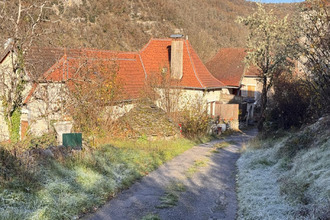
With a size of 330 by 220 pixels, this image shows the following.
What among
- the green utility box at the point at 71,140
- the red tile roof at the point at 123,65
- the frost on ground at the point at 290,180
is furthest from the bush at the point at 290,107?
the green utility box at the point at 71,140

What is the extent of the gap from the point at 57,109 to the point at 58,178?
7.70 metres

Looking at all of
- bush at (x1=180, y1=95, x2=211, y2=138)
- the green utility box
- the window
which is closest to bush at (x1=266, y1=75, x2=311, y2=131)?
bush at (x1=180, y1=95, x2=211, y2=138)

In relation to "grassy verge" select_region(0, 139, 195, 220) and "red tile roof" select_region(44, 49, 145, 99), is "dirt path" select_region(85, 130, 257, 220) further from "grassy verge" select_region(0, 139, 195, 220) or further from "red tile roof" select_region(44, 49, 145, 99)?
"red tile roof" select_region(44, 49, 145, 99)

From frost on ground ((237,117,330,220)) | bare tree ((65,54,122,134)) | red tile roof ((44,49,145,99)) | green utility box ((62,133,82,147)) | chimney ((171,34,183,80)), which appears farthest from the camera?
chimney ((171,34,183,80))

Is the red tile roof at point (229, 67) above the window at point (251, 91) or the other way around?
above

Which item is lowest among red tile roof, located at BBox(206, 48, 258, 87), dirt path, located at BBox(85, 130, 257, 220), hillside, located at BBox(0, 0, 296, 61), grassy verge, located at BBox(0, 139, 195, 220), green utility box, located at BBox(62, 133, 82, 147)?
dirt path, located at BBox(85, 130, 257, 220)

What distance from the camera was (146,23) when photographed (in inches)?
2365

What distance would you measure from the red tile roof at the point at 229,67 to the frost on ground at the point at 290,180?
22.4 m

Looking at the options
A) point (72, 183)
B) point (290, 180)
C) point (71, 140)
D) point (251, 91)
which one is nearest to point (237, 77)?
point (251, 91)

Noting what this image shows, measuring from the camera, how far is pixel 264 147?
547 inches

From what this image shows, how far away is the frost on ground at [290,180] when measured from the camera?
21.3 ft

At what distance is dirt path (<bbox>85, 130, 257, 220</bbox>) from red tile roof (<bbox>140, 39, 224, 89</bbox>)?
12.9 metres

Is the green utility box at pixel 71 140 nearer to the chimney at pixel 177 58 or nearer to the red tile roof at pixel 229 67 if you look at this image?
the chimney at pixel 177 58

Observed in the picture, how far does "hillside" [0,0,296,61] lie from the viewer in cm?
4900
